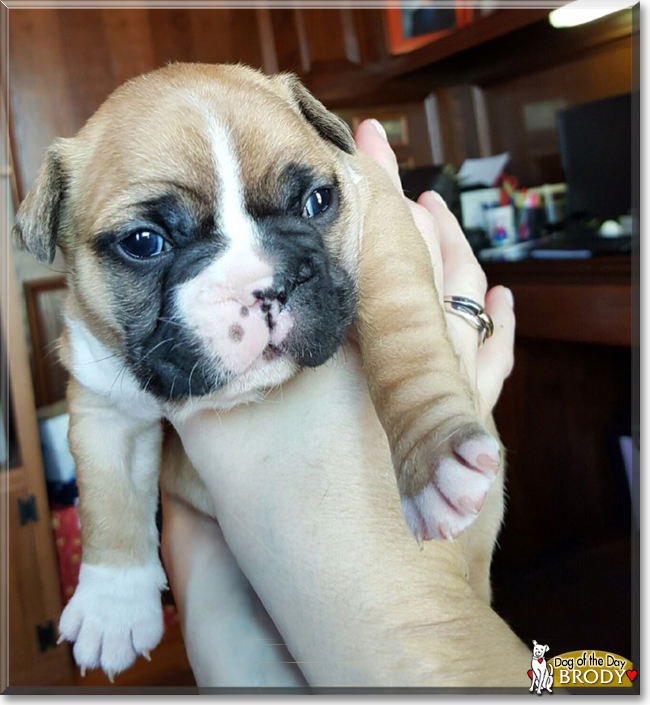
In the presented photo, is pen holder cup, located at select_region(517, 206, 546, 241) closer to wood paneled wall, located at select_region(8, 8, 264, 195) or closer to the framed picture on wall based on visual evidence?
the framed picture on wall

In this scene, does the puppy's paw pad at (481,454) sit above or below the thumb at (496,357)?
above

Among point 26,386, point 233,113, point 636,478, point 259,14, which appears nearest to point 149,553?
point 233,113

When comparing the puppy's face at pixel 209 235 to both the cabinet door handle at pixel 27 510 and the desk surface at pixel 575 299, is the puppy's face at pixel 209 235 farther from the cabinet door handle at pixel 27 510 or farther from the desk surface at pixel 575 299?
the cabinet door handle at pixel 27 510

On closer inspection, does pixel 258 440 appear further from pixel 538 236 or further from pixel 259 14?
pixel 259 14

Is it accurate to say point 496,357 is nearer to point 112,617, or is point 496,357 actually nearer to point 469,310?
point 469,310

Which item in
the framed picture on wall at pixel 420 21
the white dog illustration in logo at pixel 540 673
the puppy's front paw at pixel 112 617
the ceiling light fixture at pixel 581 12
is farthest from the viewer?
the framed picture on wall at pixel 420 21

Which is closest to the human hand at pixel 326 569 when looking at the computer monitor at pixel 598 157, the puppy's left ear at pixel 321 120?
the puppy's left ear at pixel 321 120
